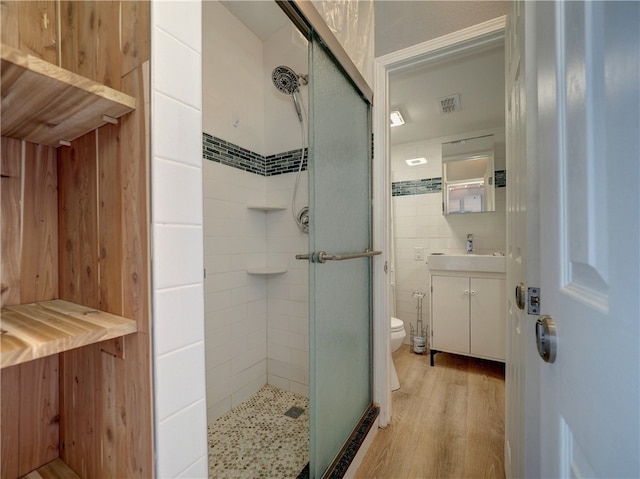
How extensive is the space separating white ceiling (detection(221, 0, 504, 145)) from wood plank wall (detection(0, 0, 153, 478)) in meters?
1.58

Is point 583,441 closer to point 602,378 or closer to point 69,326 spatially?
point 602,378

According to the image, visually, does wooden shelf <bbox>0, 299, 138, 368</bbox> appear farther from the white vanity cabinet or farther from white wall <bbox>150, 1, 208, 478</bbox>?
the white vanity cabinet

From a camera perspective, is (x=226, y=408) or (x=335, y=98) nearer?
(x=335, y=98)

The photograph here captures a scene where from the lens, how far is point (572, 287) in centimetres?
45

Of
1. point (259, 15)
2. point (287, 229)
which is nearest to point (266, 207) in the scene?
point (287, 229)

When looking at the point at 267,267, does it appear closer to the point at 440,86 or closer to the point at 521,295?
the point at 521,295

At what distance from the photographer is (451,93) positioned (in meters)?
2.20

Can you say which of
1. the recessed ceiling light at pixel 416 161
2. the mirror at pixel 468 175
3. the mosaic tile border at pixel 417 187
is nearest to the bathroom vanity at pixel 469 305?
the mirror at pixel 468 175

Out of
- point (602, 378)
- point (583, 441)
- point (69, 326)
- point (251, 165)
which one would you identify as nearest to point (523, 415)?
point (583, 441)

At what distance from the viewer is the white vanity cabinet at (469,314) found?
86.1 inches

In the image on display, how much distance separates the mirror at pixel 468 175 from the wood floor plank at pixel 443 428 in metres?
1.49

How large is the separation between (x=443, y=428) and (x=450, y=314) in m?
1.00

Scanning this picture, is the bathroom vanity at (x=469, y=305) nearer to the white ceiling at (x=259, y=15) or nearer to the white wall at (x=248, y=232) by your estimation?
the white wall at (x=248, y=232)

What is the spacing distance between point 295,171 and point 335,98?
0.80 m
